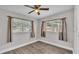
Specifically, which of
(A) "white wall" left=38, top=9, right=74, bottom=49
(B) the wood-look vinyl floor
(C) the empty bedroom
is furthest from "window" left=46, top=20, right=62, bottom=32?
(B) the wood-look vinyl floor

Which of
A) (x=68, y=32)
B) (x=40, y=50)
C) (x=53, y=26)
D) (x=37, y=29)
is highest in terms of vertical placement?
(x=53, y=26)

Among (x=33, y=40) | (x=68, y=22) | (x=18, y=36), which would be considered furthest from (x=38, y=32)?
(x=68, y=22)

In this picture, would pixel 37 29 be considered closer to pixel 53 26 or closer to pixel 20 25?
pixel 53 26

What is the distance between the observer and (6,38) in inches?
124

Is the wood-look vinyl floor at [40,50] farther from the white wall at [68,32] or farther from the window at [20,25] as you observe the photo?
the window at [20,25]

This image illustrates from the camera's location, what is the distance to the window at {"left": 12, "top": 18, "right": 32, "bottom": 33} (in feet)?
12.1

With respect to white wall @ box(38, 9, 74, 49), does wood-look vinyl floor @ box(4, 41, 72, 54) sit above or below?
below

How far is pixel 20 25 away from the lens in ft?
13.8

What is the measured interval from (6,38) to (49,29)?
2.85 m

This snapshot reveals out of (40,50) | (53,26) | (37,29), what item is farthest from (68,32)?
(37,29)

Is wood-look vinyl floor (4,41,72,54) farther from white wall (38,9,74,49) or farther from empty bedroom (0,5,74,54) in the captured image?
white wall (38,9,74,49)

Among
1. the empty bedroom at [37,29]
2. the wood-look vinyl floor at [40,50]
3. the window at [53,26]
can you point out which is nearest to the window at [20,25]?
the empty bedroom at [37,29]

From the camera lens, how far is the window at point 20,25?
370cm
